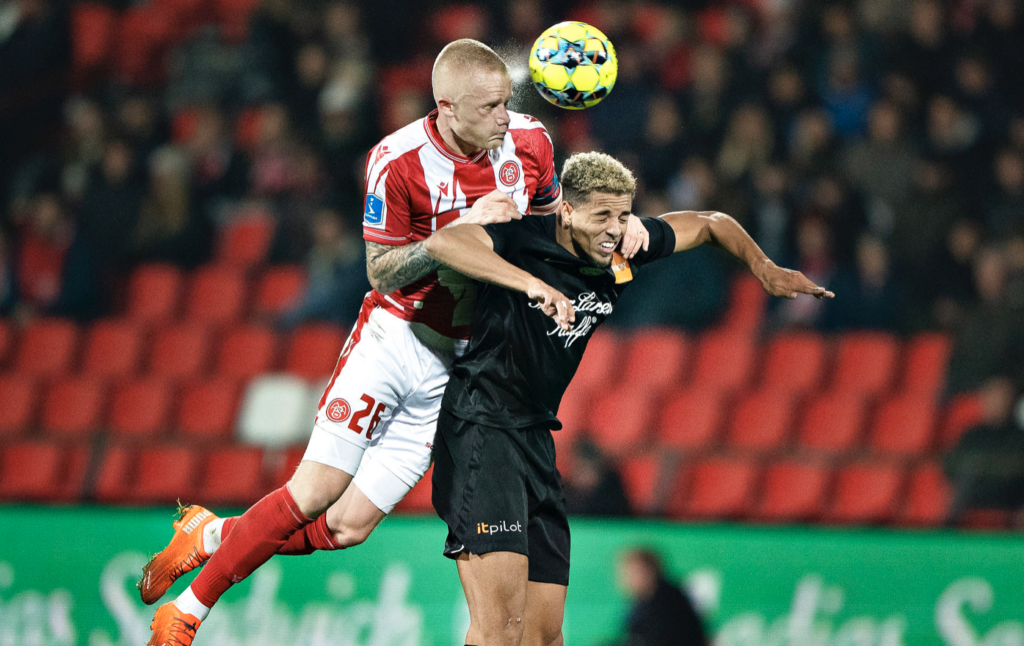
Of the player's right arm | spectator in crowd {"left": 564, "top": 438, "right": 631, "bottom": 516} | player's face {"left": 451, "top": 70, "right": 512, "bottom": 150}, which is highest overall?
player's face {"left": 451, "top": 70, "right": 512, "bottom": 150}

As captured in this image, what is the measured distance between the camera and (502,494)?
14.1 feet

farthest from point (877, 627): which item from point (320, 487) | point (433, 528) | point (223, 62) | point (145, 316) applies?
point (223, 62)

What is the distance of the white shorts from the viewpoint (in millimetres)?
4719

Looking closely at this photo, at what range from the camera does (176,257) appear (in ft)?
33.7

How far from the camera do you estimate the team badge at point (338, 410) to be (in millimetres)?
4715

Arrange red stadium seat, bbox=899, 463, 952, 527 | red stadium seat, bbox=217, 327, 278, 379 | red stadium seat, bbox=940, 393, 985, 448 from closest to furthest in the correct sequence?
1. red stadium seat, bbox=899, 463, 952, 527
2. red stadium seat, bbox=940, 393, 985, 448
3. red stadium seat, bbox=217, 327, 278, 379

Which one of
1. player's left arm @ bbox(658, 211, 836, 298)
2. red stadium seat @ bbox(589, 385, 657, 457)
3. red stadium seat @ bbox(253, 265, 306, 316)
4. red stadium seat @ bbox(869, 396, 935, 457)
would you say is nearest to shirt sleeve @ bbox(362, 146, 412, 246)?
player's left arm @ bbox(658, 211, 836, 298)

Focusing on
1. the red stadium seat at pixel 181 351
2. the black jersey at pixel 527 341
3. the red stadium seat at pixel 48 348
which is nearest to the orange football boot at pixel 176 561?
the black jersey at pixel 527 341

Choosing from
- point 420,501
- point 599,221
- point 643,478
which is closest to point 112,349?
point 420,501

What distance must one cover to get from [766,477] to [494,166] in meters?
4.31

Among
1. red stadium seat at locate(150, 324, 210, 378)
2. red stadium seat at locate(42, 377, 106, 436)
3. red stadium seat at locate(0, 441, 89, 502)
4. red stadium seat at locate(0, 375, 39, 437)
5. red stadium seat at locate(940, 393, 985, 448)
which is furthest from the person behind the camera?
red stadium seat at locate(150, 324, 210, 378)

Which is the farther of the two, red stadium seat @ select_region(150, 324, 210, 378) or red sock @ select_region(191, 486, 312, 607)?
red stadium seat @ select_region(150, 324, 210, 378)

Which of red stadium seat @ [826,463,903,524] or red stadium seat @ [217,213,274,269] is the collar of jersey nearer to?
red stadium seat @ [826,463,903,524]

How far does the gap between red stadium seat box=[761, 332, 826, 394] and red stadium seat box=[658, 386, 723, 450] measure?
46 centimetres
